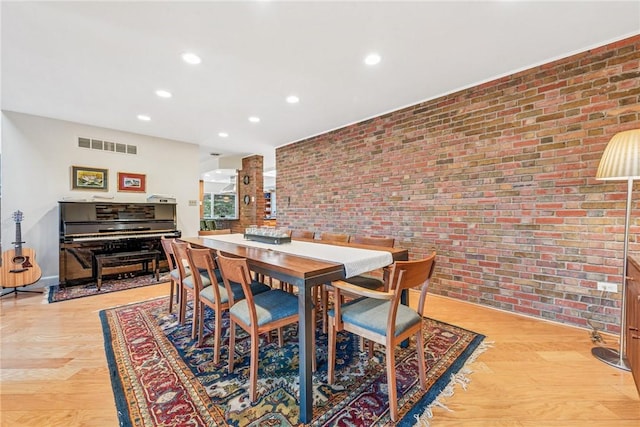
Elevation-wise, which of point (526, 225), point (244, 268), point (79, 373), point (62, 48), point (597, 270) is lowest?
point (79, 373)

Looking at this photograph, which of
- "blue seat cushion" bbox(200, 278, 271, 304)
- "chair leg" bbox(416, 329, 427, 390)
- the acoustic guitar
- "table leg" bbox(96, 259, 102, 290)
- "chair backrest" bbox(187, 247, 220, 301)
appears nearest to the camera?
"chair leg" bbox(416, 329, 427, 390)

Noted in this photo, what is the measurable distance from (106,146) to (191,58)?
121 inches

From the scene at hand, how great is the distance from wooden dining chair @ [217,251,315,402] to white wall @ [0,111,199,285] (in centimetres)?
394

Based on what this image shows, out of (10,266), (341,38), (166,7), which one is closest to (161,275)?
(10,266)

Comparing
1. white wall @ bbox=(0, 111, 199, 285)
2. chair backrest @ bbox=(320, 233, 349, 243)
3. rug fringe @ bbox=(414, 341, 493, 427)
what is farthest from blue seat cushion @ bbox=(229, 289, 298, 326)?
white wall @ bbox=(0, 111, 199, 285)

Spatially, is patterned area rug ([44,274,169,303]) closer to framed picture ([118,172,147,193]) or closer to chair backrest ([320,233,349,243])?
framed picture ([118,172,147,193])

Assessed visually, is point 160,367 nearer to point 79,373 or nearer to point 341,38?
point 79,373

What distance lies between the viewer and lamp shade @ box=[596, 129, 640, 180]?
1.75 metres

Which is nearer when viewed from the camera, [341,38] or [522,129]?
[341,38]

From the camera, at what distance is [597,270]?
90.3 inches

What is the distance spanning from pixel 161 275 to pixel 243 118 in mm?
2853

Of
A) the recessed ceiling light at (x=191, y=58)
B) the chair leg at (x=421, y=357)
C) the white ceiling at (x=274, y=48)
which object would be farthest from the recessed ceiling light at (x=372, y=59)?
the chair leg at (x=421, y=357)

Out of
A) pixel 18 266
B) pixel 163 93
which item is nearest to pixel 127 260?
pixel 18 266

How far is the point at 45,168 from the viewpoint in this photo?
383cm
